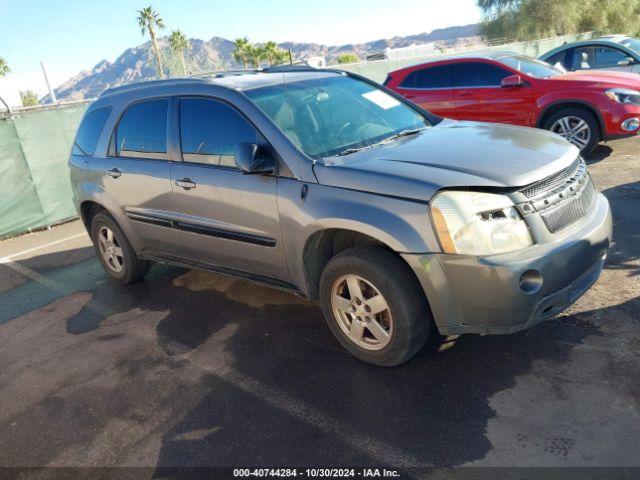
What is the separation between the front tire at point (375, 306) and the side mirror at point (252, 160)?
779mm

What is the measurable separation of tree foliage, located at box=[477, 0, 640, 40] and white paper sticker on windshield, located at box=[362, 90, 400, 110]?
33164 mm

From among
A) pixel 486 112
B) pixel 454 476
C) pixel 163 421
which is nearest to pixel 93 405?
pixel 163 421

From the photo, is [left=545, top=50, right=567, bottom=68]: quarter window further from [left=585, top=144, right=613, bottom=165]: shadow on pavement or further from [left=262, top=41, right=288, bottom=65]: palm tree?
[left=262, top=41, right=288, bottom=65]: palm tree

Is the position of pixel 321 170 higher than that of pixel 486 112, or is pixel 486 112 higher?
pixel 321 170

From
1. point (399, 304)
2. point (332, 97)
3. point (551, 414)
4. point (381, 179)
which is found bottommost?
point (551, 414)

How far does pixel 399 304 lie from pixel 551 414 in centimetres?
96

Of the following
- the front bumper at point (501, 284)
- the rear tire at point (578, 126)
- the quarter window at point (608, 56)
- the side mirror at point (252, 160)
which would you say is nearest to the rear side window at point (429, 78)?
the rear tire at point (578, 126)

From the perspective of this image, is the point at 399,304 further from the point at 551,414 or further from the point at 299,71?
the point at 299,71

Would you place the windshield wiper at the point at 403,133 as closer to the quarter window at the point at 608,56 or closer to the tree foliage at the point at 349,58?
the quarter window at the point at 608,56

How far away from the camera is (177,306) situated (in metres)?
4.82

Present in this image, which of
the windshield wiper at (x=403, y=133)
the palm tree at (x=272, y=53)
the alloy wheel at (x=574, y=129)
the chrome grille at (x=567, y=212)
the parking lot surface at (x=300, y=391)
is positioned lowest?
the parking lot surface at (x=300, y=391)

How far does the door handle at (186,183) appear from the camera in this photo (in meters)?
4.11

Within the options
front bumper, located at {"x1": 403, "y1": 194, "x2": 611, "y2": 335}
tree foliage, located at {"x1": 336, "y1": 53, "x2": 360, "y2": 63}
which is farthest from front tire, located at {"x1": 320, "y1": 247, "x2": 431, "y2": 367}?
tree foliage, located at {"x1": 336, "y1": 53, "x2": 360, "y2": 63}

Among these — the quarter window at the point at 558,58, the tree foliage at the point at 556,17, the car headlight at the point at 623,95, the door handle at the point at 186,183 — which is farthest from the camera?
the tree foliage at the point at 556,17
